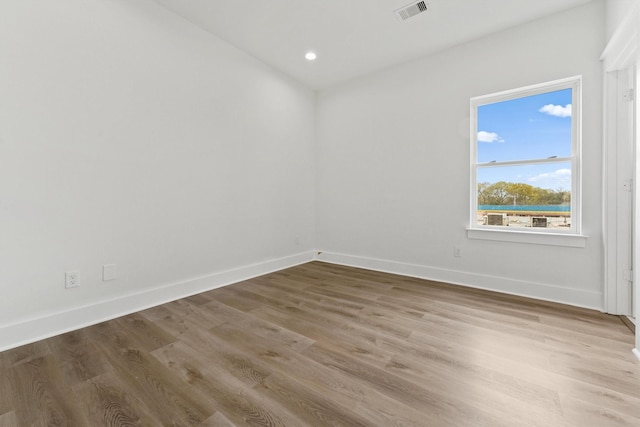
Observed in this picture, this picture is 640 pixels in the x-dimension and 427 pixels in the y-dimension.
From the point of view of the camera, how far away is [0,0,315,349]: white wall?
1.88 meters

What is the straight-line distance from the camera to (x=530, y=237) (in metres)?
2.74

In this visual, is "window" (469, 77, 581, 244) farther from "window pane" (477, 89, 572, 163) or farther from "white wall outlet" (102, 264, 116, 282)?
"white wall outlet" (102, 264, 116, 282)

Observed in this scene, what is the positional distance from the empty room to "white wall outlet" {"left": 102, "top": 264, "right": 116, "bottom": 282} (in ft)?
0.04

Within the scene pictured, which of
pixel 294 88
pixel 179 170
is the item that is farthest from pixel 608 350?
pixel 294 88

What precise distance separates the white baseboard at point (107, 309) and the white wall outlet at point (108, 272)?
0.61 feet

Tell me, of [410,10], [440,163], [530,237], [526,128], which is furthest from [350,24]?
[530,237]

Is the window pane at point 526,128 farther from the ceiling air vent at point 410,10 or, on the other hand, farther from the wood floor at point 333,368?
the wood floor at point 333,368

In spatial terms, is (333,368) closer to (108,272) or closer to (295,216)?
(108,272)

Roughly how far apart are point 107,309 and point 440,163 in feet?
12.2

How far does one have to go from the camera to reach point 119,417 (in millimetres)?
1220

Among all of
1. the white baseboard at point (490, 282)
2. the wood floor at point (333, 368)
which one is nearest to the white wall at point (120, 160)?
the wood floor at point (333, 368)

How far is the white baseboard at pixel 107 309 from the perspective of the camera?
73.1 inches

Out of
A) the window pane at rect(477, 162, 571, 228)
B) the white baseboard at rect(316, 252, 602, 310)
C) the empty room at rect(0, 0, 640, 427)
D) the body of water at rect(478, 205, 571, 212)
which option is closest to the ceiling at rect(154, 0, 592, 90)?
the empty room at rect(0, 0, 640, 427)

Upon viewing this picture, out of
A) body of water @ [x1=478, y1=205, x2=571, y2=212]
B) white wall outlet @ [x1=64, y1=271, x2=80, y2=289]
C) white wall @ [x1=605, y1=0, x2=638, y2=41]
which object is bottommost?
white wall outlet @ [x1=64, y1=271, x2=80, y2=289]
